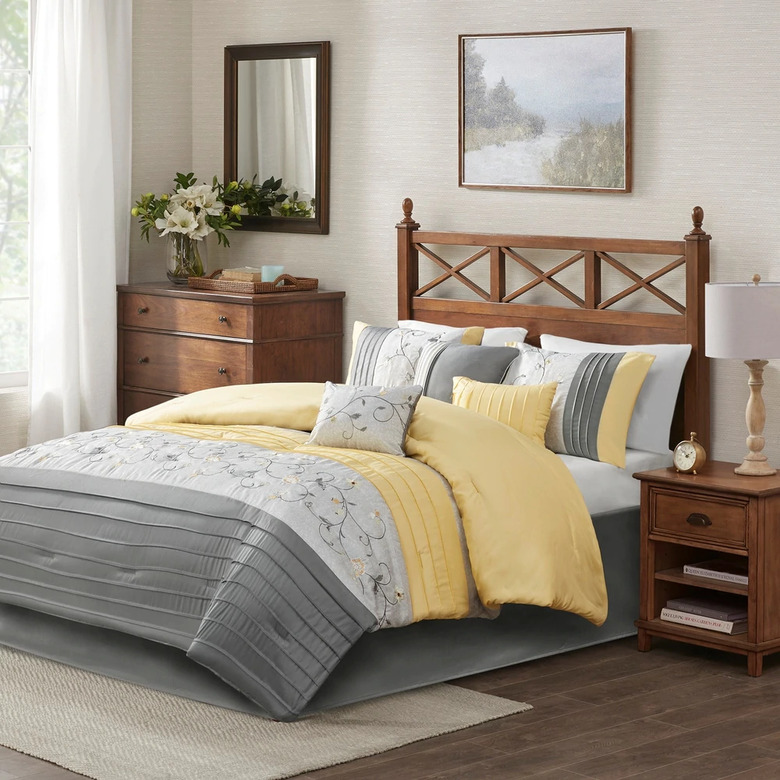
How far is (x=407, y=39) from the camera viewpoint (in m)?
5.70

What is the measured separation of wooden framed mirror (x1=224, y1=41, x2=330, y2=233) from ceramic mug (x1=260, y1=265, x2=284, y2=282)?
274mm

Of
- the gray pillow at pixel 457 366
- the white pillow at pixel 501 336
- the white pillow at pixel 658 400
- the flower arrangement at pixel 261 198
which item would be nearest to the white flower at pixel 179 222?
the flower arrangement at pixel 261 198

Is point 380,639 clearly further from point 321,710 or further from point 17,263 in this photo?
point 17,263

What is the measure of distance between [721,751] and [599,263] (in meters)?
2.04

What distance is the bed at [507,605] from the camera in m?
3.93

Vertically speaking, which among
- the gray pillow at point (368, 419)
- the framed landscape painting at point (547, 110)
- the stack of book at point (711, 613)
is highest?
the framed landscape painting at point (547, 110)

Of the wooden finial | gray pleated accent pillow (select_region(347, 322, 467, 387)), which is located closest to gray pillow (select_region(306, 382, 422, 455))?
gray pleated accent pillow (select_region(347, 322, 467, 387))

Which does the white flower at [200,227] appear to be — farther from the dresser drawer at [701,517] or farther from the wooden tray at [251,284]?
the dresser drawer at [701,517]

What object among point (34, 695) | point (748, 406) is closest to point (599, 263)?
point (748, 406)

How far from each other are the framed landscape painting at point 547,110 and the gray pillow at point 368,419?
49.9 inches

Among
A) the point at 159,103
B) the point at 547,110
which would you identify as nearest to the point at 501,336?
the point at 547,110

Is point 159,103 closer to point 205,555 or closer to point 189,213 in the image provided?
point 189,213

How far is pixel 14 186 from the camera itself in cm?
614

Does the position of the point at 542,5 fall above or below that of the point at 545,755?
above
